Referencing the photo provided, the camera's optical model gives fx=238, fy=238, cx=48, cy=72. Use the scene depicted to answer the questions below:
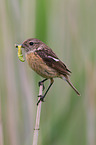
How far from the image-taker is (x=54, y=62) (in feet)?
5.06

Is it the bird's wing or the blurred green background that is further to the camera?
the bird's wing

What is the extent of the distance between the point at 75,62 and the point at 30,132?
0.54m

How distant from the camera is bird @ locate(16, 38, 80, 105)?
A: 1512mm

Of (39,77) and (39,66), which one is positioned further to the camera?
(39,77)

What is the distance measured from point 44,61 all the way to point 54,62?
65mm

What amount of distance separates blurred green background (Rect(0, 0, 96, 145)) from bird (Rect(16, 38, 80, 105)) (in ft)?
0.17

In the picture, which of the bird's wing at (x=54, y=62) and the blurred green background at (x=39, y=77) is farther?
the bird's wing at (x=54, y=62)

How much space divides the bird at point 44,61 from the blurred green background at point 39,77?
2.1 inches

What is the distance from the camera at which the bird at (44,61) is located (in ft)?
4.96

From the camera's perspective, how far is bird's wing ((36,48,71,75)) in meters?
1.53
